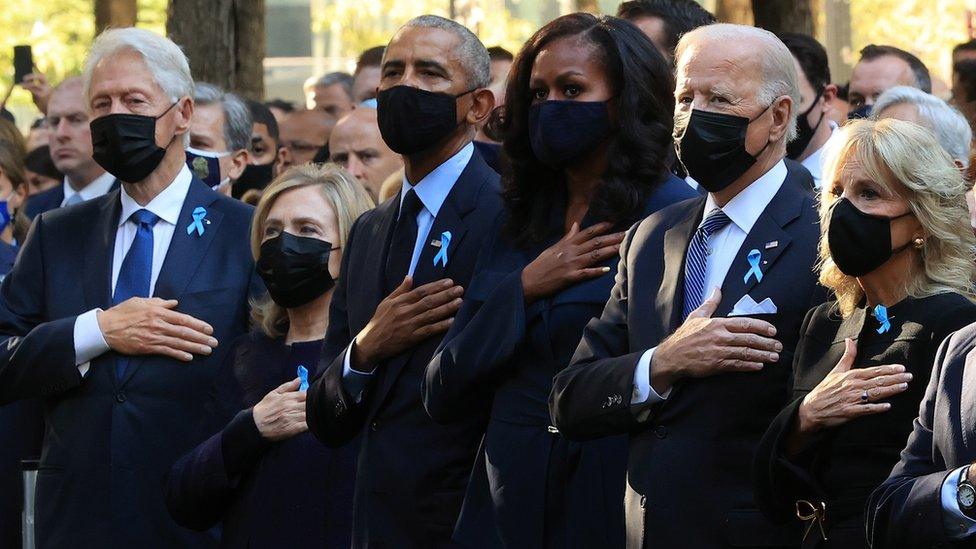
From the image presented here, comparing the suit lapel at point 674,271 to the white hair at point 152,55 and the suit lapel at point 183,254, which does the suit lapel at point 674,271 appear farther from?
the white hair at point 152,55

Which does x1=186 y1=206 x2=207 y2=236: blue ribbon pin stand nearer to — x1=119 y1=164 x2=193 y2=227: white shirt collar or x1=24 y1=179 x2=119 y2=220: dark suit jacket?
x1=119 y1=164 x2=193 y2=227: white shirt collar

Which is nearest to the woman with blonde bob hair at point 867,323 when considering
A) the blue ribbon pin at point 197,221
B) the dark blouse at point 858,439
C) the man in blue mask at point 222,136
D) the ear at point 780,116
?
the dark blouse at point 858,439

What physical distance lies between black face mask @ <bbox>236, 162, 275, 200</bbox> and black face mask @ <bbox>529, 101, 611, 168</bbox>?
4343 mm

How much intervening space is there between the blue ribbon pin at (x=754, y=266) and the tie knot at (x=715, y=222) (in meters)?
0.22

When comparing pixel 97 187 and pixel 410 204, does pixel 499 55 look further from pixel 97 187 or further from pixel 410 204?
pixel 410 204

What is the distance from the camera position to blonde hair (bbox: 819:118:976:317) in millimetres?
4699

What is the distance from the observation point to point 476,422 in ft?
19.1

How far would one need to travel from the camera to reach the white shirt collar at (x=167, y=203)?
6.99 meters

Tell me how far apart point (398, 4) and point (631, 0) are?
29.0 metres

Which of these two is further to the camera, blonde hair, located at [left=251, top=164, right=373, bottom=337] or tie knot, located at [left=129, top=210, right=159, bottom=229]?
tie knot, located at [left=129, top=210, right=159, bottom=229]

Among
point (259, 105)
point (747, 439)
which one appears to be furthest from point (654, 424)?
point (259, 105)

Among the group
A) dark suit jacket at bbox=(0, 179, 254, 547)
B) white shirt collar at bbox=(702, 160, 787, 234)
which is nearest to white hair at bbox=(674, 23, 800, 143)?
white shirt collar at bbox=(702, 160, 787, 234)

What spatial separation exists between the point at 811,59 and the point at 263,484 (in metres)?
3.84

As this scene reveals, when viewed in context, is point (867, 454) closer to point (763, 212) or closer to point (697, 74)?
point (763, 212)
